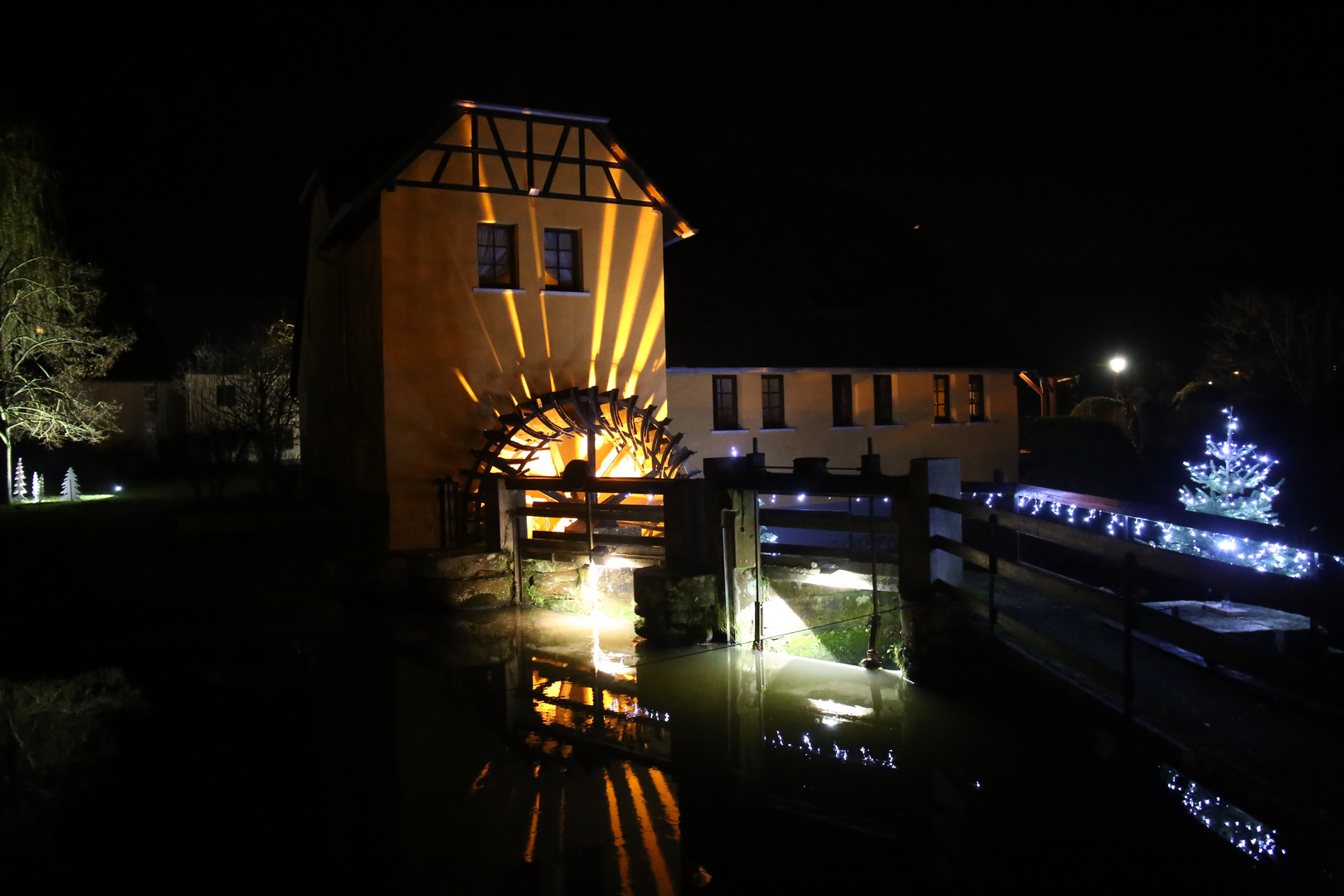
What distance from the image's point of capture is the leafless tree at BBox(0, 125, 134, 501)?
74.6ft

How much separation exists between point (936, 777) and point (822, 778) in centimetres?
60

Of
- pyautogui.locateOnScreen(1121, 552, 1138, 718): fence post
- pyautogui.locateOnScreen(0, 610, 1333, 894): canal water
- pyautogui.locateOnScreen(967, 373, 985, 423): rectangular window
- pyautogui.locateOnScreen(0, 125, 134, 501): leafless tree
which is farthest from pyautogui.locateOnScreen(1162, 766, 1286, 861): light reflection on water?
pyautogui.locateOnScreen(0, 125, 134, 501): leafless tree

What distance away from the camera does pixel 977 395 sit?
81.5 ft

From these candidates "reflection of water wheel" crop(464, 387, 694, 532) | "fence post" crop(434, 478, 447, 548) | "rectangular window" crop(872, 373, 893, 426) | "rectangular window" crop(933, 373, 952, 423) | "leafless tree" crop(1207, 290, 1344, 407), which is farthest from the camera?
"leafless tree" crop(1207, 290, 1344, 407)

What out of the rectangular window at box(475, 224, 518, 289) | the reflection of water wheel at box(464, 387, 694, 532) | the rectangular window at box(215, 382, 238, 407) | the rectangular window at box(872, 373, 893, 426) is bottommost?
the reflection of water wheel at box(464, 387, 694, 532)

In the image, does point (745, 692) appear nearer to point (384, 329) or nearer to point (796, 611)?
point (796, 611)

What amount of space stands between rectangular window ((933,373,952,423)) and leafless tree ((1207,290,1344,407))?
16.5 m

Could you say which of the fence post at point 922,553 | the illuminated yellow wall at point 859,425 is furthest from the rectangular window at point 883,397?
the fence post at point 922,553

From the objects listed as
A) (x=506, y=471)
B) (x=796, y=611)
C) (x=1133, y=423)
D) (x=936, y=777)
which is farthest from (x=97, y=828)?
(x=1133, y=423)

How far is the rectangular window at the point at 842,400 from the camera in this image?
22875mm

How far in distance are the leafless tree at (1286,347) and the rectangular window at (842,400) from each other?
19.6 meters

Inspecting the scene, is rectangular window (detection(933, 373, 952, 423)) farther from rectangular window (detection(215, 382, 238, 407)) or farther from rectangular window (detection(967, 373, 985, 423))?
rectangular window (detection(215, 382, 238, 407))

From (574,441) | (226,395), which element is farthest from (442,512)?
(226,395)

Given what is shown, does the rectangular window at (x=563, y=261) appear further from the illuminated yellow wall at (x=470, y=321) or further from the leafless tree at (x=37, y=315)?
the leafless tree at (x=37, y=315)
